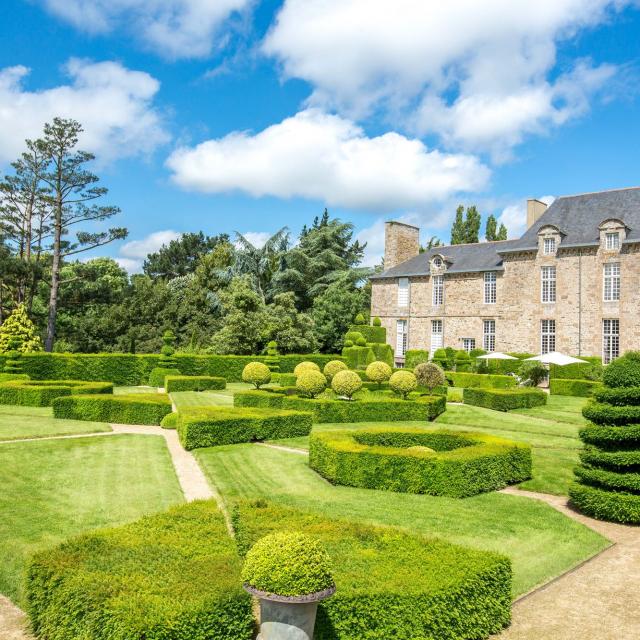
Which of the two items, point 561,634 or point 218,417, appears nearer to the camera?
point 561,634

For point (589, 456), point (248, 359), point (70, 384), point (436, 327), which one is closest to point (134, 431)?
point (70, 384)

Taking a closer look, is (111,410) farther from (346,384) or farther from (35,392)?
(346,384)

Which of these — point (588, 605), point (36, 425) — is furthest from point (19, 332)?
point (588, 605)

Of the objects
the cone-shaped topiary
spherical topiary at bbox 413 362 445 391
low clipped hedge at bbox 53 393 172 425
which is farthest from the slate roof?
low clipped hedge at bbox 53 393 172 425

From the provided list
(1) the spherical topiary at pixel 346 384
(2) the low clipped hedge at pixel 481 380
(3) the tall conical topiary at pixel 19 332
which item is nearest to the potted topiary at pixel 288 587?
(1) the spherical topiary at pixel 346 384

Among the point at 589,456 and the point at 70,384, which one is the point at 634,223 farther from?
the point at 70,384

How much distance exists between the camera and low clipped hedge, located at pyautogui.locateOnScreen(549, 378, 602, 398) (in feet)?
98.2

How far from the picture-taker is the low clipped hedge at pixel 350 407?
21.6 meters

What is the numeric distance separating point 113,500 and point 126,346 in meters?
39.3

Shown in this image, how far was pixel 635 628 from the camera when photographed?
702 centimetres

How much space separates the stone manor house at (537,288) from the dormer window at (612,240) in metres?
0.06

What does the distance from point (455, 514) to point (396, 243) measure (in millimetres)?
40540

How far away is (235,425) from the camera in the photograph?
17.6 meters

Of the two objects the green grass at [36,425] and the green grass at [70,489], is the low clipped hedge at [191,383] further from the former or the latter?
the green grass at [70,489]
